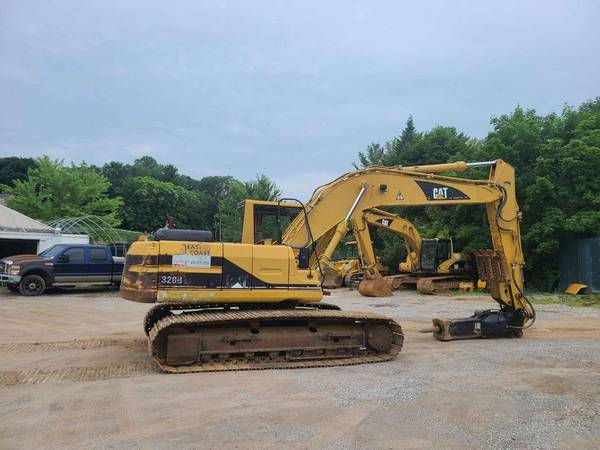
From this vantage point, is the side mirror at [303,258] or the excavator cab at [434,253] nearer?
the side mirror at [303,258]

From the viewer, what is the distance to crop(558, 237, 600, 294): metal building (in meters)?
20.6

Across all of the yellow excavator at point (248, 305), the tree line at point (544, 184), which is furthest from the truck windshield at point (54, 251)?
the tree line at point (544, 184)

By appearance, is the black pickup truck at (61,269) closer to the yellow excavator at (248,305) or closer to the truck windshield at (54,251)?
the truck windshield at (54,251)

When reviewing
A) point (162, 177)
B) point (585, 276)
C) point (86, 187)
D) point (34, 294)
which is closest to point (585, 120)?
point (585, 276)

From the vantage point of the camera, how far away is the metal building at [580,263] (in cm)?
2064

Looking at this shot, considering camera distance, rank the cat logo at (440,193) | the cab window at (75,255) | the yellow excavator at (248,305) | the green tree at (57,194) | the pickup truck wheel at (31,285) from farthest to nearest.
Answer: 1. the green tree at (57,194)
2. the cab window at (75,255)
3. the pickup truck wheel at (31,285)
4. the cat logo at (440,193)
5. the yellow excavator at (248,305)

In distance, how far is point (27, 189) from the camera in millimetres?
36750

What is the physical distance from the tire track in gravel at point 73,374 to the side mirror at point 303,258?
9.05 ft

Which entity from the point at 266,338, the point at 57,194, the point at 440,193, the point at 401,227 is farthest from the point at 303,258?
the point at 57,194

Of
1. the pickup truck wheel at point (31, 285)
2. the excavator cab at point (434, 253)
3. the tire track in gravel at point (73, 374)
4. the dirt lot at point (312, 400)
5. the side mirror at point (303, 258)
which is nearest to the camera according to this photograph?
the dirt lot at point (312, 400)

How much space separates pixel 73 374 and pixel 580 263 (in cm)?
2002

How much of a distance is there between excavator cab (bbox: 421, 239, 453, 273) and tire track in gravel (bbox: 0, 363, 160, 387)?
57.5ft

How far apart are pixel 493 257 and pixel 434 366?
12.2 feet

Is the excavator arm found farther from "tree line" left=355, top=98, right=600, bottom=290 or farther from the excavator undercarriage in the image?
A: the excavator undercarriage
